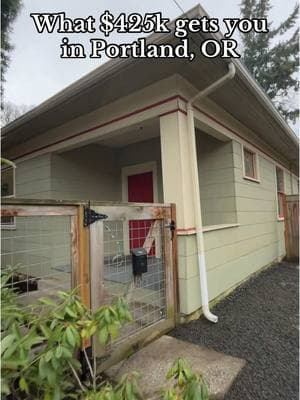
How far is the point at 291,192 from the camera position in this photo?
9133mm

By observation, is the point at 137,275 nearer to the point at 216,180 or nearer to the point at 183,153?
the point at 183,153

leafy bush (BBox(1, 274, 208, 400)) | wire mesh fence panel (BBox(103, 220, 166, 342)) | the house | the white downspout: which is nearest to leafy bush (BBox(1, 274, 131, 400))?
leafy bush (BBox(1, 274, 208, 400))

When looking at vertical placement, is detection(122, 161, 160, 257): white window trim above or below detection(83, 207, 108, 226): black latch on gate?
above

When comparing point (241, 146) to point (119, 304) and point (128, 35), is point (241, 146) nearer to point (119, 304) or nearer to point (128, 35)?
point (128, 35)

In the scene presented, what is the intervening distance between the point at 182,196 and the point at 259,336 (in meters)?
1.74

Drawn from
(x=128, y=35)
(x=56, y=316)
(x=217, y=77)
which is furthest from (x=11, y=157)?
(x=56, y=316)

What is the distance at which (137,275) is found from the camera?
2.56 meters

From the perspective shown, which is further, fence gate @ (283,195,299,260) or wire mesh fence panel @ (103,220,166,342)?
fence gate @ (283,195,299,260)

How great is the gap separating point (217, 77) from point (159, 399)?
11.2 feet

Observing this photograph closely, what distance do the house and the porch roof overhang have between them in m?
0.02

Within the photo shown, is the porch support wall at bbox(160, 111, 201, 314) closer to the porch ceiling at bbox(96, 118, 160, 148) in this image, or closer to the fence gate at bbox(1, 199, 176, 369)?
the fence gate at bbox(1, 199, 176, 369)

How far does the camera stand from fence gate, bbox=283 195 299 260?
674 centimetres

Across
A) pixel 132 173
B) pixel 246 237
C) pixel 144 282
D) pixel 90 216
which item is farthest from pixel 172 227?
pixel 132 173

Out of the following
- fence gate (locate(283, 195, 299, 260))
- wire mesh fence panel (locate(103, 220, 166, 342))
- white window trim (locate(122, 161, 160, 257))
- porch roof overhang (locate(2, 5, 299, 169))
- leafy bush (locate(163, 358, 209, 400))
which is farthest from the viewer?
fence gate (locate(283, 195, 299, 260))
